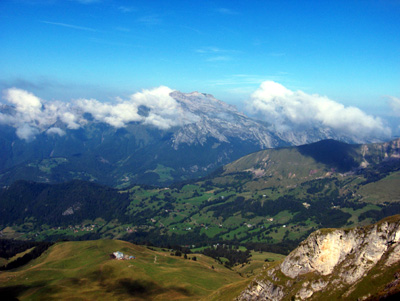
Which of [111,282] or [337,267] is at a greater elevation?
[337,267]

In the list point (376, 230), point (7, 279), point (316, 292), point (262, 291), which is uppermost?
point (376, 230)

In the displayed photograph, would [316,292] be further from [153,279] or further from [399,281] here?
[153,279]

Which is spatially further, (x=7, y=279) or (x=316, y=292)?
(x=7, y=279)

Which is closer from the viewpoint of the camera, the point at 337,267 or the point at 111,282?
the point at 337,267

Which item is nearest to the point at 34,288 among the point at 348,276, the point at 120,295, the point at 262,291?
the point at 120,295

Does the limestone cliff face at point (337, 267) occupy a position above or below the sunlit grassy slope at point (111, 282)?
above

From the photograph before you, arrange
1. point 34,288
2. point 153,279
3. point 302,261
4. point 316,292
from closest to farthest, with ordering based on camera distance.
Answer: point 316,292 < point 302,261 < point 34,288 < point 153,279

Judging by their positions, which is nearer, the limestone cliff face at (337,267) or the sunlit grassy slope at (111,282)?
the limestone cliff face at (337,267)

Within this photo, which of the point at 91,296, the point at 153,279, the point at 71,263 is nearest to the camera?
the point at 91,296
